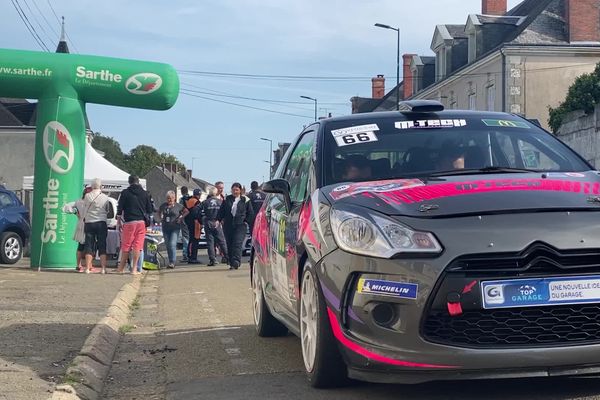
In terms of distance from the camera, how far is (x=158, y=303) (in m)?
11.8

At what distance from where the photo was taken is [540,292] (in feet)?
14.6

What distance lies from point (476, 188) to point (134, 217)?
12.1 metres

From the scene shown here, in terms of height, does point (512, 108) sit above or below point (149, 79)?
above

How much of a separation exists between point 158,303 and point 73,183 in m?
6.52

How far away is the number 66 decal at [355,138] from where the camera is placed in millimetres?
6113

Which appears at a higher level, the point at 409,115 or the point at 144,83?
the point at 144,83

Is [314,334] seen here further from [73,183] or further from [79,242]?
[73,183]

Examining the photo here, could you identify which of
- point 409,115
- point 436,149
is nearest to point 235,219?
point 409,115

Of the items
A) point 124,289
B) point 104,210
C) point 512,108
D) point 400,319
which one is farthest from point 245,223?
point 512,108

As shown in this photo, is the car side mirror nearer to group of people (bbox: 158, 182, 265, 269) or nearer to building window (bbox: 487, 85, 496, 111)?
group of people (bbox: 158, 182, 265, 269)

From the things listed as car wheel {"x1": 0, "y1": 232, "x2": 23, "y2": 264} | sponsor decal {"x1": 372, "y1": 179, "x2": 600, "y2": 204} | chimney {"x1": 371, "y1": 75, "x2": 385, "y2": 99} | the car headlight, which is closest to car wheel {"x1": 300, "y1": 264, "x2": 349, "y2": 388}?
the car headlight

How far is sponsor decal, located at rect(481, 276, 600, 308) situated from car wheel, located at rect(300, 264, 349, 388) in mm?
997

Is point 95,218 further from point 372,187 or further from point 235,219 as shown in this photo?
point 372,187

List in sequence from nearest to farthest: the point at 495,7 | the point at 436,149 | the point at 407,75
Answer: the point at 436,149 < the point at 495,7 < the point at 407,75
